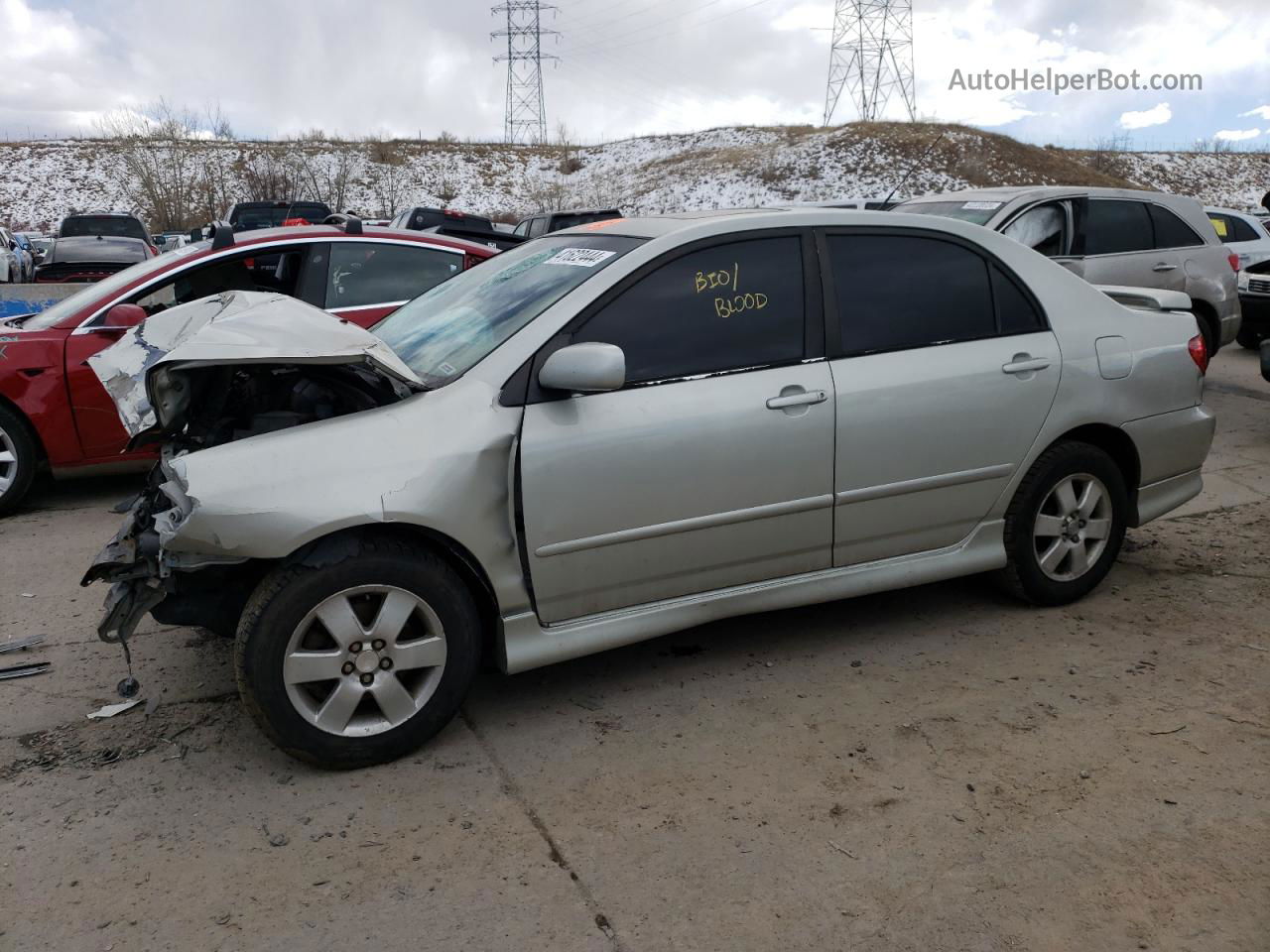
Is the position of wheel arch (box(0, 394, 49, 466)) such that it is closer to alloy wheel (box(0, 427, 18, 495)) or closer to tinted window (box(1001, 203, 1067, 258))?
alloy wheel (box(0, 427, 18, 495))

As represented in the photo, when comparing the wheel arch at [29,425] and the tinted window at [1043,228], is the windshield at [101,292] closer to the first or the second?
the wheel arch at [29,425]

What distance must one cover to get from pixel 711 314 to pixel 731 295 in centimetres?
12

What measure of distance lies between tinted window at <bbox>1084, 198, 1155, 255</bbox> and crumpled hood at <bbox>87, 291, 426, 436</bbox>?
24.3 feet

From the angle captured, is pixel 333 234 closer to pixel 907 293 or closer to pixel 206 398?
pixel 206 398

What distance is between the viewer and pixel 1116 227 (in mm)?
9164

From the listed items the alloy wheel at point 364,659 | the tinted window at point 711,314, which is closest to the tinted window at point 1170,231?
the tinted window at point 711,314

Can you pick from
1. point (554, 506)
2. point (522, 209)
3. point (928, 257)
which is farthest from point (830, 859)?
point (522, 209)

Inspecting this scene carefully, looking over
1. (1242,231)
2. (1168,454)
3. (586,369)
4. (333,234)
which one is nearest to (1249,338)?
(1242,231)

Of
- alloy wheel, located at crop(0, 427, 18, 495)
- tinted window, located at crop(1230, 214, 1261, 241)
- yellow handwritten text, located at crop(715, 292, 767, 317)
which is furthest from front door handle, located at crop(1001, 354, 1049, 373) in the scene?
tinted window, located at crop(1230, 214, 1261, 241)

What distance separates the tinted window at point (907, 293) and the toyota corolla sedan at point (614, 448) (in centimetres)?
1

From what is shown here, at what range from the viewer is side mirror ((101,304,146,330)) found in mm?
6172

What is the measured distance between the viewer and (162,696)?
3.86 meters

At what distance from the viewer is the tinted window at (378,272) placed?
6.83 metres

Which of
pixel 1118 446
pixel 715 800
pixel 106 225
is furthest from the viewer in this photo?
pixel 106 225
